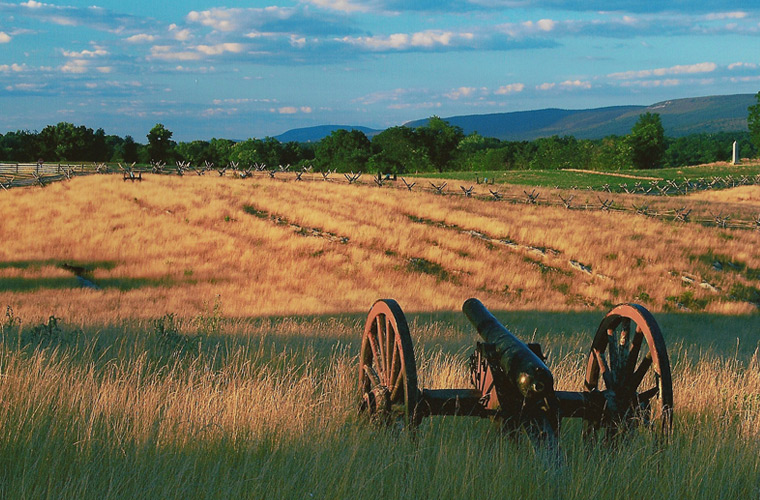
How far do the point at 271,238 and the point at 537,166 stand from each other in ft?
352

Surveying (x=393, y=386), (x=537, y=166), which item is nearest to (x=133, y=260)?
(x=393, y=386)

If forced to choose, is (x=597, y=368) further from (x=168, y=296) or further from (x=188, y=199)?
(x=188, y=199)

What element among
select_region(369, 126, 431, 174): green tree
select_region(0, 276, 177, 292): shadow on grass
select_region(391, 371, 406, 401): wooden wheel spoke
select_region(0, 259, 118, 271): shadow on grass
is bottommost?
select_region(0, 276, 177, 292): shadow on grass

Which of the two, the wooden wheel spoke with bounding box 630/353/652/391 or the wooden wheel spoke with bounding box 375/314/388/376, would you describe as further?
the wooden wheel spoke with bounding box 375/314/388/376

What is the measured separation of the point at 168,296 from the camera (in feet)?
78.6

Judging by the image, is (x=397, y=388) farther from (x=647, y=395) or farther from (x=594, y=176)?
(x=594, y=176)

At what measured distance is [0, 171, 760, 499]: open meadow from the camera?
3.85 m

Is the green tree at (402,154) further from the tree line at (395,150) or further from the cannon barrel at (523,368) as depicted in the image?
the cannon barrel at (523,368)

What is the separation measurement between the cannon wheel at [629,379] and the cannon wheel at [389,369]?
1.31m

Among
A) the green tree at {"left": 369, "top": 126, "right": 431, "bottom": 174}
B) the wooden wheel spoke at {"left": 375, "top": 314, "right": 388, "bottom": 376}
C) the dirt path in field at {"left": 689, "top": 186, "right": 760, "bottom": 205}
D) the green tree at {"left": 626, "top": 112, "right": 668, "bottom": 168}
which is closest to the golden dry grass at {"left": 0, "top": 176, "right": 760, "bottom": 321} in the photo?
the wooden wheel spoke at {"left": 375, "top": 314, "right": 388, "bottom": 376}

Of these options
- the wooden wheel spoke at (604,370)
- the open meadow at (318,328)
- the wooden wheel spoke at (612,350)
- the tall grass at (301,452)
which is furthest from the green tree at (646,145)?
the tall grass at (301,452)

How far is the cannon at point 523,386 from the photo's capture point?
427cm

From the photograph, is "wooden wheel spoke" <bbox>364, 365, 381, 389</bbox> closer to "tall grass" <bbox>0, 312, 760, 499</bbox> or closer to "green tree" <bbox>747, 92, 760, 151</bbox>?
"tall grass" <bbox>0, 312, 760, 499</bbox>

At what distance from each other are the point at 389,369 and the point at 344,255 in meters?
25.5
